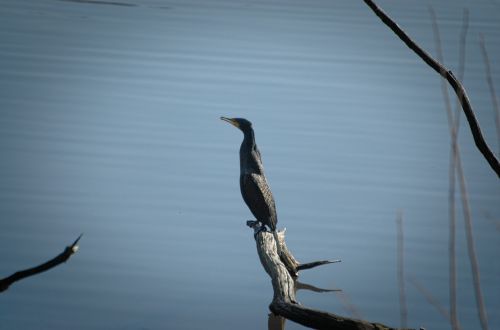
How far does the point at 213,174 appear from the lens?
6.83m

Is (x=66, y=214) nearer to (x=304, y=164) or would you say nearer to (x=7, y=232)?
(x=7, y=232)

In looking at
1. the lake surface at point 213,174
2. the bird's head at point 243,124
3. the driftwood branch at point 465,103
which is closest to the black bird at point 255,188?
the bird's head at point 243,124

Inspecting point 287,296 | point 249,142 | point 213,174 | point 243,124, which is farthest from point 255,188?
point 213,174

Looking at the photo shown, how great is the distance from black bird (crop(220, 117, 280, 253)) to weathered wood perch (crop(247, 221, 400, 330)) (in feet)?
0.25

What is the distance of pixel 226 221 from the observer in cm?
581

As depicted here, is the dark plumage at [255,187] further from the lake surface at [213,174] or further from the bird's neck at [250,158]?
the lake surface at [213,174]

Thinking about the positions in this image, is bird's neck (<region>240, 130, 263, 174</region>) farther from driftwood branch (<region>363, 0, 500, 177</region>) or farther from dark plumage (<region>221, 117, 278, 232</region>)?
driftwood branch (<region>363, 0, 500, 177</region>)

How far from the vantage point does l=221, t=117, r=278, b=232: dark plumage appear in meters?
4.54

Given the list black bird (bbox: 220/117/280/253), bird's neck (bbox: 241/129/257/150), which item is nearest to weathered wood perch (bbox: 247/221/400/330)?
black bird (bbox: 220/117/280/253)

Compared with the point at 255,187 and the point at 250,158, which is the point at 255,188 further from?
the point at 250,158

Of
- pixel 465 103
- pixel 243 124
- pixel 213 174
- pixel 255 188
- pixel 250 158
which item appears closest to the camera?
pixel 465 103

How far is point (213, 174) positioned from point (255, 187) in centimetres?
220

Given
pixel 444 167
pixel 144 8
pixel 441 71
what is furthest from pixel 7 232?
pixel 144 8

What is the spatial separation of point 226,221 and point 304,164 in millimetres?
1581
